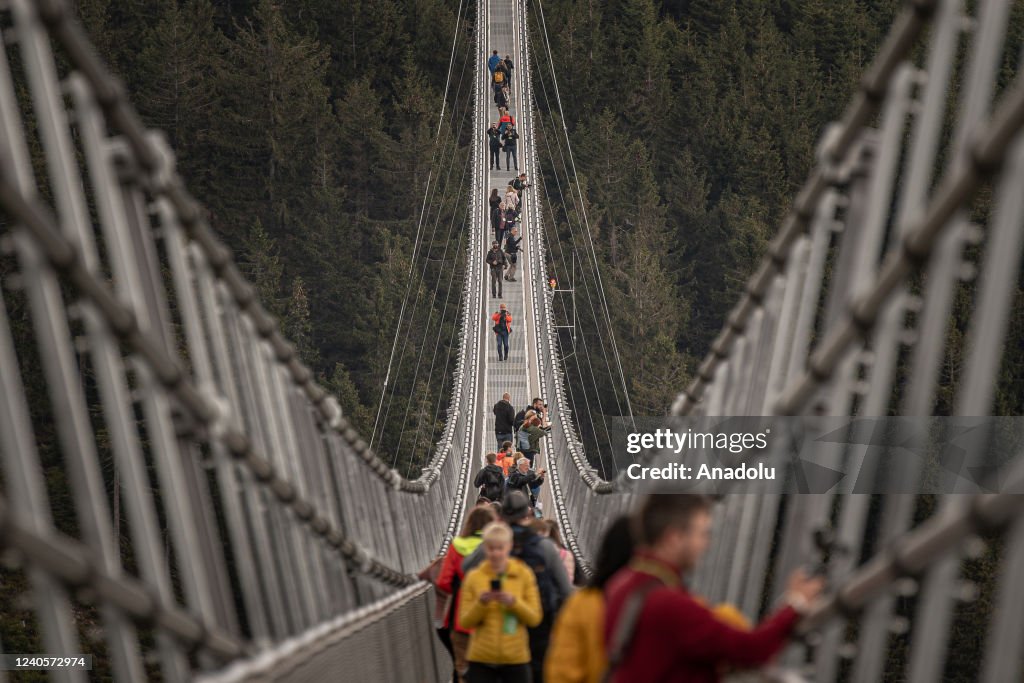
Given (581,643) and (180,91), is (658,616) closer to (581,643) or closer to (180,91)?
(581,643)

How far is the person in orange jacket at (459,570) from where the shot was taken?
5953 mm

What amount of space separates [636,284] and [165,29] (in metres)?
17.1

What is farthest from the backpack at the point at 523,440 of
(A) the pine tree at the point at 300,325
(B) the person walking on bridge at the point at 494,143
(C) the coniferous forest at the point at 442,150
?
(A) the pine tree at the point at 300,325

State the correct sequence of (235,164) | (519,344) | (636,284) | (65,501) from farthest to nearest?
(235,164) < (636,284) < (65,501) < (519,344)

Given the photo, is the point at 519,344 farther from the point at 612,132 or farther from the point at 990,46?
the point at 612,132

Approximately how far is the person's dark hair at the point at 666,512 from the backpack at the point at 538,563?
2.56 metres

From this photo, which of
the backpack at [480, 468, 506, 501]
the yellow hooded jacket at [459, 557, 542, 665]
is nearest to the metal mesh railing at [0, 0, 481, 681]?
the yellow hooded jacket at [459, 557, 542, 665]

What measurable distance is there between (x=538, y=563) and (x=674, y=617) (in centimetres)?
270

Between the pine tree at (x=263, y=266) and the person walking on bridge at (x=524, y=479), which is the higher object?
the person walking on bridge at (x=524, y=479)

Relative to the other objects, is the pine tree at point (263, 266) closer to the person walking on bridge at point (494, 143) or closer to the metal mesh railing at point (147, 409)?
the person walking on bridge at point (494, 143)

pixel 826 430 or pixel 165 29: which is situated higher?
pixel 165 29

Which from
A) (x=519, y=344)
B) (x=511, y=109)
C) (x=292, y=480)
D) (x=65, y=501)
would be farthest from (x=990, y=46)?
(x=511, y=109)

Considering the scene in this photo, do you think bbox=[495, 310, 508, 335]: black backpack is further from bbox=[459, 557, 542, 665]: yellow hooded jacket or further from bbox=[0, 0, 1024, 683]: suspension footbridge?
bbox=[459, 557, 542, 665]: yellow hooded jacket

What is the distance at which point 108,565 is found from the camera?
2.72m
